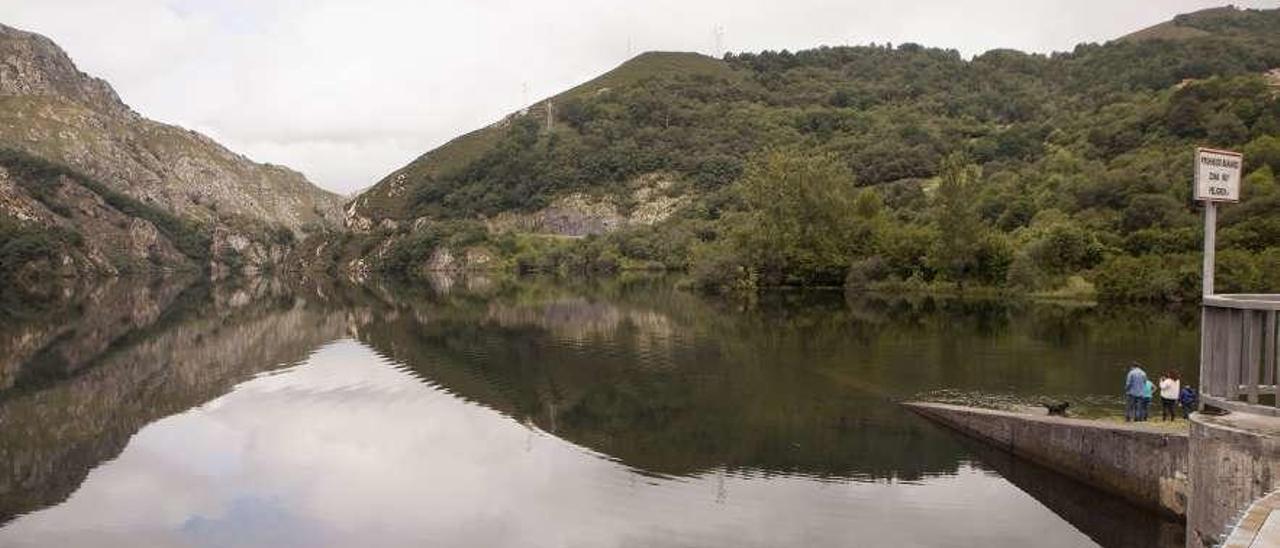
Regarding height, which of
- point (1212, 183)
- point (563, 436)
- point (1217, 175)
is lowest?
point (563, 436)

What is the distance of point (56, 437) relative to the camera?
34688 millimetres

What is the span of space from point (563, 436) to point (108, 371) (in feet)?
107

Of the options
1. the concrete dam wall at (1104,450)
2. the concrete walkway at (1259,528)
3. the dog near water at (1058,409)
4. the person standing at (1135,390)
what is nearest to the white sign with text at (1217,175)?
the concrete dam wall at (1104,450)

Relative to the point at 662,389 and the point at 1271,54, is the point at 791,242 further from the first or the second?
the point at 1271,54

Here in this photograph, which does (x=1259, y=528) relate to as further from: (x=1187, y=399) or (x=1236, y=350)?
(x=1187, y=399)

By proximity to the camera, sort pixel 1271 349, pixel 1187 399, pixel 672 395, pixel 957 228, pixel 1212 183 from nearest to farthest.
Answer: pixel 1271 349
pixel 1212 183
pixel 1187 399
pixel 672 395
pixel 957 228

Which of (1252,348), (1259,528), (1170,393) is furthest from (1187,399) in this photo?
(1259,528)

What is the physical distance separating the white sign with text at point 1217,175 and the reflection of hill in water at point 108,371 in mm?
27968

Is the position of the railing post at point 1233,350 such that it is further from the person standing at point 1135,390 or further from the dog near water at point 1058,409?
the dog near water at point 1058,409

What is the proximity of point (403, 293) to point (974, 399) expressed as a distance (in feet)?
344

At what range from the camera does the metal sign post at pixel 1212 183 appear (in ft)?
51.5

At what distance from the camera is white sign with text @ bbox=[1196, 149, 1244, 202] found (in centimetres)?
1566

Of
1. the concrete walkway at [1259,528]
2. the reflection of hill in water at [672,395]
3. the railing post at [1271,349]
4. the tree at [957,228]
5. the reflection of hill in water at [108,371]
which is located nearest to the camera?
the concrete walkway at [1259,528]

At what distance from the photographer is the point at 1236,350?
15.0 m
